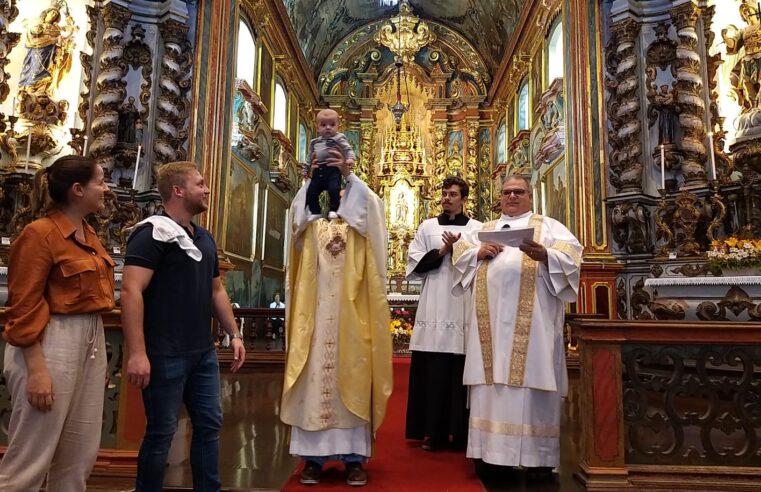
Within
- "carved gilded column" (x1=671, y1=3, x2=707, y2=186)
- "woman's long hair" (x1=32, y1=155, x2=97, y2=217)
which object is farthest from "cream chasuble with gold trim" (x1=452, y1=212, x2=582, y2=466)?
"carved gilded column" (x1=671, y1=3, x2=707, y2=186)

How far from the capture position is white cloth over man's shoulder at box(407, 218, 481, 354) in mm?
4242

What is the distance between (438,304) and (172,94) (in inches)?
265

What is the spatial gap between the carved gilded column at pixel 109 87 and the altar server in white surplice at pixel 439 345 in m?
6.09

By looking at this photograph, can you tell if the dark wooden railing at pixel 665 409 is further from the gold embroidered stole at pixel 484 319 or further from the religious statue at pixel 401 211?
the religious statue at pixel 401 211

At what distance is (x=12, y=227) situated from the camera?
22.6 feet

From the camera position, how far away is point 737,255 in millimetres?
5805

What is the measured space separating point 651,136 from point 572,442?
235 inches

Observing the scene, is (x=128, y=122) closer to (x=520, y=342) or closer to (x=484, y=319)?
(x=484, y=319)

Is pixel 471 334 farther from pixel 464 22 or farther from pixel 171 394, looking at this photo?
pixel 464 22

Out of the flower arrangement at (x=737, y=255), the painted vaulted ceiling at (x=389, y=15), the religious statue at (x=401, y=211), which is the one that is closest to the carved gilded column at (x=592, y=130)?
the flower arrangement at (x=737, y=255)

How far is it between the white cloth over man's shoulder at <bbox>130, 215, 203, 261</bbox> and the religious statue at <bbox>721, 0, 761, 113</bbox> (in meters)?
8.09

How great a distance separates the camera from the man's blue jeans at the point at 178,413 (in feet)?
7.83

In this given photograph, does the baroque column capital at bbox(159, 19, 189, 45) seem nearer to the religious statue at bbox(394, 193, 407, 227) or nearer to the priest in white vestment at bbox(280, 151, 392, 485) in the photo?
the priest in white vestment at bbox(280, 151, 392, 485)

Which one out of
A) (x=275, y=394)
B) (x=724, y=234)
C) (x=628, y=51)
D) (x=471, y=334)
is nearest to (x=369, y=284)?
(x=471, y=334)
